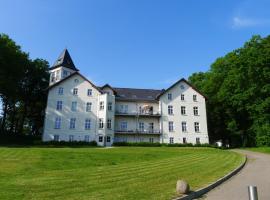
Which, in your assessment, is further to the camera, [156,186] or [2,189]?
[156,186]

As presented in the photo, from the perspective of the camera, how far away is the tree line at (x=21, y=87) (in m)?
44.7

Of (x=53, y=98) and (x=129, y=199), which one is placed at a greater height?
(x=53, y=98)

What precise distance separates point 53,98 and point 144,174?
3503 cm

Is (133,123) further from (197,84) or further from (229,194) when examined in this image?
(229,194)

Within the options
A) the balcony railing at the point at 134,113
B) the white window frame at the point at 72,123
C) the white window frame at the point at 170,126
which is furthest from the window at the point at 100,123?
the white window frame at the point at 170,126

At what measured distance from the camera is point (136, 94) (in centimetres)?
5256

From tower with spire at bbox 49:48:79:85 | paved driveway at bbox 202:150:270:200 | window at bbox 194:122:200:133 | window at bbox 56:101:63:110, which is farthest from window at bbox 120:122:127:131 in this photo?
paved driveway at bbox 202:150:270:200

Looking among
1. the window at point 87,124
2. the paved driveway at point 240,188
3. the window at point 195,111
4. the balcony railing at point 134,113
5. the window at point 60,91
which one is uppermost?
the window at point 60,91

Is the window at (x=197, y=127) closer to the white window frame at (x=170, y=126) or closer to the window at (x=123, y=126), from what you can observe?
the white window frame at (x=170, y=126)

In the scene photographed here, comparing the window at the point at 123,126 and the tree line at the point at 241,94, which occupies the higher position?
the tree line at the point at 241,94

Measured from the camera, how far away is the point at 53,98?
45969 millimetres

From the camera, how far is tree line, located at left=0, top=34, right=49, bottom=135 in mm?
44688

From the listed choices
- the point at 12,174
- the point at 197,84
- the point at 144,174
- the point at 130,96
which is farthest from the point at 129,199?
the point at 197,84

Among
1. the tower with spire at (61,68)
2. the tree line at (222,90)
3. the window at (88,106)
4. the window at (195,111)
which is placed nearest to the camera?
the tree line at (222,90)
